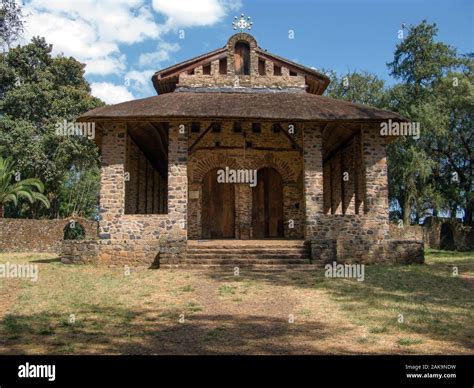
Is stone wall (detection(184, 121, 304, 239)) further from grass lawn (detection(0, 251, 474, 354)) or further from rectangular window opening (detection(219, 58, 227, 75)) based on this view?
grass lawn (detection(0, 251, 474, 354))

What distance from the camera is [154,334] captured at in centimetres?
638

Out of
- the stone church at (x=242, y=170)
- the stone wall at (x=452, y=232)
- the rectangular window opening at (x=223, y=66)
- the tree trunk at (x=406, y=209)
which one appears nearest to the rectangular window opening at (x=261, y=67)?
the stone church at (x=242, y=170)

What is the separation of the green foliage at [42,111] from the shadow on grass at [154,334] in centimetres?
2393

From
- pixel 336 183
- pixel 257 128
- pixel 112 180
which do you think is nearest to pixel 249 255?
pixel 112 180

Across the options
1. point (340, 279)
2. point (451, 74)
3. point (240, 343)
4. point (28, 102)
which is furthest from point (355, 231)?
point (28, 102)

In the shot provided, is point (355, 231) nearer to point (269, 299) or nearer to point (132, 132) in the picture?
point (269, 299)

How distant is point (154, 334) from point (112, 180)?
9.19 meters

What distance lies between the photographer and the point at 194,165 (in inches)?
712

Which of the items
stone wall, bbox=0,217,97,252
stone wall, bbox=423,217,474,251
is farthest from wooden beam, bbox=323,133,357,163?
stone wall, bbox=0,217,97,252

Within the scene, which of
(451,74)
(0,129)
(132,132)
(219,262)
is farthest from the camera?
(0,129)

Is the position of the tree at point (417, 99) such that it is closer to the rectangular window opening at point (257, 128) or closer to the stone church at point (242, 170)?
the stone church at point (242, 170)

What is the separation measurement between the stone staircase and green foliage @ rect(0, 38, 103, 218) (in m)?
18.9
